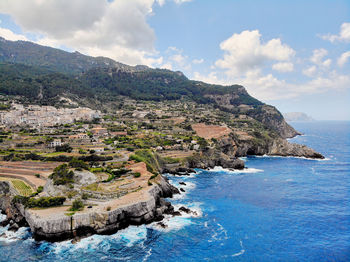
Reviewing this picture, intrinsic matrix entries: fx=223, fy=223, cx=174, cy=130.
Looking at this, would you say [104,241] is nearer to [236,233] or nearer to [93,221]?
[93,221]

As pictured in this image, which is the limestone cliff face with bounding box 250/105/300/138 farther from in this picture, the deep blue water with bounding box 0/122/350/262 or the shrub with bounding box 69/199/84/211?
the shrub with bounding box 69/199/84/211

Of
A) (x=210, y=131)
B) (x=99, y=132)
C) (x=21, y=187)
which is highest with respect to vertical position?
(x=210, y=131)

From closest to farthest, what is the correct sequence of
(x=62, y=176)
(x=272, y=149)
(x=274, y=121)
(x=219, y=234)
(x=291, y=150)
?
1. (x=219, y=234)
2. (x=62, y=176)
3. (x=291, y=150)
4. (x=272, y=149)
5. (x=274, y=121)

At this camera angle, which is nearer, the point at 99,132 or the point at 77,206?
the point at 77,206

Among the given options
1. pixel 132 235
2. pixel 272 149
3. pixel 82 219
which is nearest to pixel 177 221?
pixel 132 235

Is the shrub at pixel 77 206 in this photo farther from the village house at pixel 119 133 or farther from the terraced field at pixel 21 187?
the village house at pixel 119 133

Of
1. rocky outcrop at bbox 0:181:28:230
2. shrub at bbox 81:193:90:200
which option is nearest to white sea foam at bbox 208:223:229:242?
shrub at bbox 81:193:90:200

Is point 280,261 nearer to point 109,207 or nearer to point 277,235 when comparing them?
point 277,235
